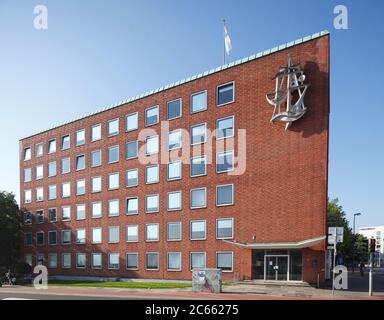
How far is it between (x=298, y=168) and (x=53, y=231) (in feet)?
111

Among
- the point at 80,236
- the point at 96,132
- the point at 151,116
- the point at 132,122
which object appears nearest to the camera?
the point at 151,116

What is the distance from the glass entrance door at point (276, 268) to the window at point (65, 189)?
2775 centimetres

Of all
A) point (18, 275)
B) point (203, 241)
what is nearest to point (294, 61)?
point (203, 241)

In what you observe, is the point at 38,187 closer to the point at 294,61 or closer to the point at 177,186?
the point at 177,186

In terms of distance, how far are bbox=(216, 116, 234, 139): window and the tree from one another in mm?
31761

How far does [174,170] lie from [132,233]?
8449 mm

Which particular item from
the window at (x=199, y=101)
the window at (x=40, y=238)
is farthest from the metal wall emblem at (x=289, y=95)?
the window at (x=40, y=238)

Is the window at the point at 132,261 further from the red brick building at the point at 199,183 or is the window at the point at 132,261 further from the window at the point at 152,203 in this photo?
the window at the point at 152,203

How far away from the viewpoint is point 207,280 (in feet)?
81.4

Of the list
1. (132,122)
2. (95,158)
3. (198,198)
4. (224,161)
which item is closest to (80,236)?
(95,158)

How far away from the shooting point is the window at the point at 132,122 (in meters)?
41.7

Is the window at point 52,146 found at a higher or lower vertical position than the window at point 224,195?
higher

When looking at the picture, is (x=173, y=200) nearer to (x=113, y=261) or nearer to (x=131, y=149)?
(x=131, y=149)

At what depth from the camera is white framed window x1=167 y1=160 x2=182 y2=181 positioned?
3750 cm
